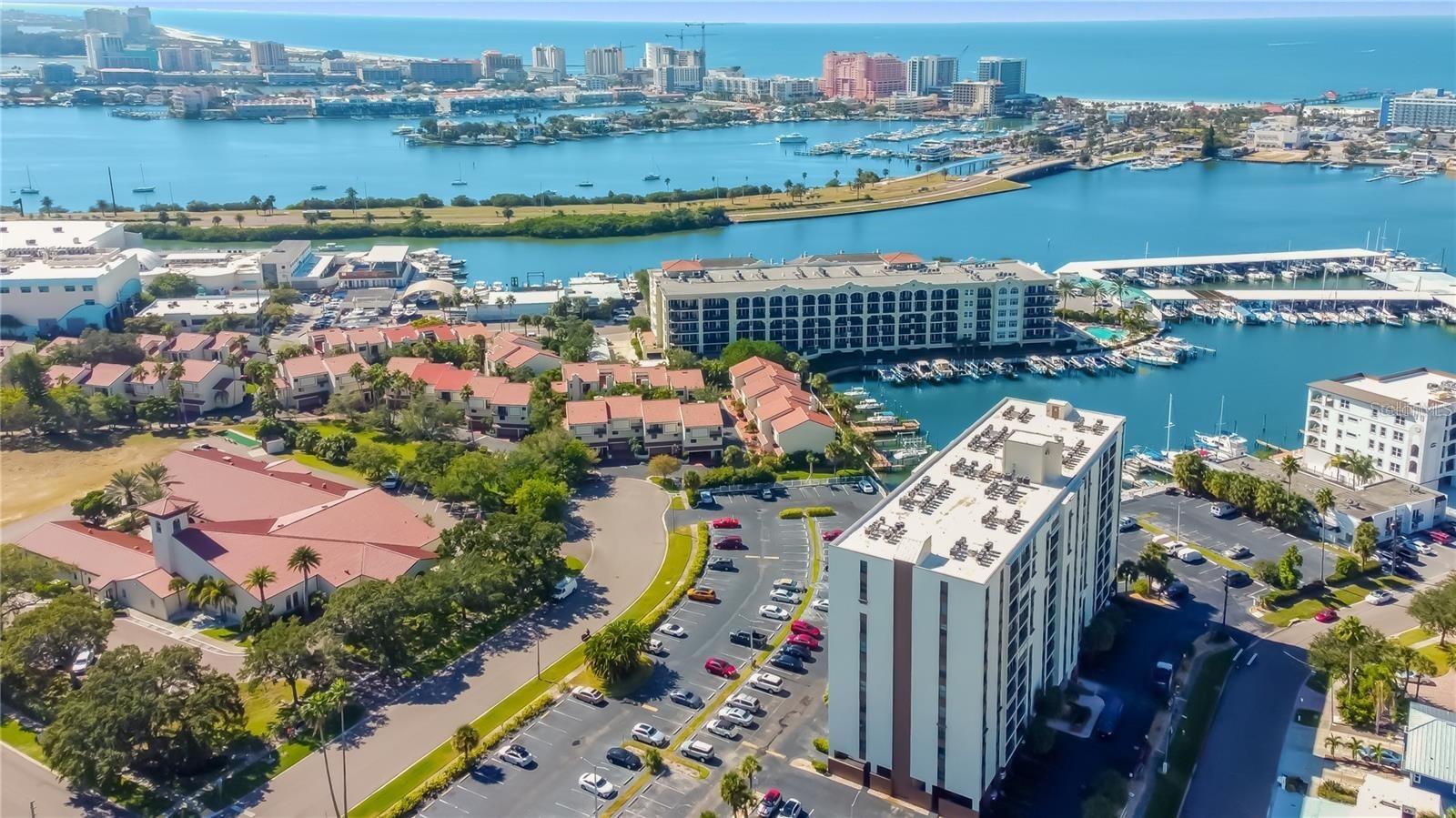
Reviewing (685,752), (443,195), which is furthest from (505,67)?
(685,752)

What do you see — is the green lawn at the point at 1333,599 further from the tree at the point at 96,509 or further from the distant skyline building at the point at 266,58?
the distant skyline building at the point at 266,58

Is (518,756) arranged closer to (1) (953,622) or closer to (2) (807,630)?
(2) (807,630)

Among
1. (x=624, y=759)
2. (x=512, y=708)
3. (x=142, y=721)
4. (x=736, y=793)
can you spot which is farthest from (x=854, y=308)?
(x=142, y=721)

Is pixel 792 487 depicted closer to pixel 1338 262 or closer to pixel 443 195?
pixel 1338 262

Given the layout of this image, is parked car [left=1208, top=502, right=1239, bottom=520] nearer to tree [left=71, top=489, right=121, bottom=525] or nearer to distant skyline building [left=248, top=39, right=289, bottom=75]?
tree [left=71, top=489, right=121, bottom=525]

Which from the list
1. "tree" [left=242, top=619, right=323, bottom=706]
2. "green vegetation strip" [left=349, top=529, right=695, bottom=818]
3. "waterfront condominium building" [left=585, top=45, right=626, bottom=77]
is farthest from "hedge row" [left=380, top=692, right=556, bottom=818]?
"waterfront condominium building" [left=585, top=45, right=626, bottom=77]

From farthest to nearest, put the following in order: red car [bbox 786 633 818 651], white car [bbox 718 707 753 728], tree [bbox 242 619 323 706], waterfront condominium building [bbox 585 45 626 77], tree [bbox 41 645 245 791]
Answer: waterfront condominium building [bbox 585 45 626 77]
red car [bbox 786 633 818 651]
tree [bbox 242 619 323 706]
white car [bbox 718 707 753 728]
tree [bbox 41 645 245 791]

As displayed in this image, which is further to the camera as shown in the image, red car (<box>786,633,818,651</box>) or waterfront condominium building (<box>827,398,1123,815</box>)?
red car (<box>786,633,818,651</box>)
